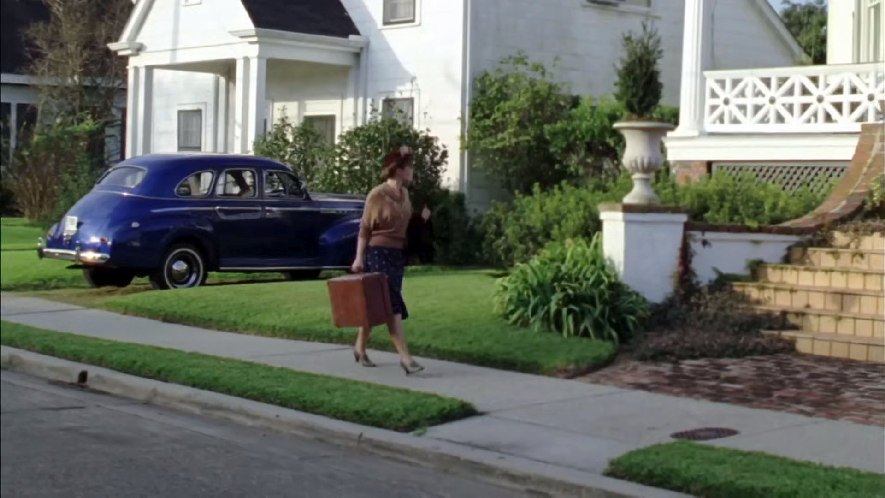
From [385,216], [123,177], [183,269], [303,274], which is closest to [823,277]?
[385,216]

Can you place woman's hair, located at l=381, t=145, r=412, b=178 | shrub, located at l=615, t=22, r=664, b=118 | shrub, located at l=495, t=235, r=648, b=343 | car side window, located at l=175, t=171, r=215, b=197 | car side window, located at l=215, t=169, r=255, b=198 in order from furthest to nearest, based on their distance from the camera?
shrub, located at l=615, t=22, r=664, b=118 < shrub, located at l=495, t=235, r=648, b=343 < woman's hair, located at l=381, t=145, r=412, b=178 < car side window, located at l=215, t=169, r=255, b=198 < car side window, located at l=175, t=171, r=215, b=197

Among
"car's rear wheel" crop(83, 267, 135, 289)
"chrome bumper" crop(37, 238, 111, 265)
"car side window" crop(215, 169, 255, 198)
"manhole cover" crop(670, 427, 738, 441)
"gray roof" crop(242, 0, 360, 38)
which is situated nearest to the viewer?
"chrome bumper" crop(37, 238, 111, 265)

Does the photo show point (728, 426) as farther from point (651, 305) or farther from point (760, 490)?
point (651, 305)

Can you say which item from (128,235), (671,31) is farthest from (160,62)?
(671,31)

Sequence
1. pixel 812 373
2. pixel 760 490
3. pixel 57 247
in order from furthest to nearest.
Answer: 1. pixel 812 373
2. pixel 760 490
3. pixel 57 247

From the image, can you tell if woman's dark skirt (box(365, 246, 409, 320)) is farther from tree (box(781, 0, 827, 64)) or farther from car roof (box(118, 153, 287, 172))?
tree (box(781, 0, 827, 64))

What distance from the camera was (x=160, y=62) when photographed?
6.64 meters

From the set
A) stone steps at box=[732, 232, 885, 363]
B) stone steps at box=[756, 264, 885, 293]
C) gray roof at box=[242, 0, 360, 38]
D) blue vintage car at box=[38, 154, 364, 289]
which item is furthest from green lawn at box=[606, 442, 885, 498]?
gray roof at box=[242, 0, 360, 38]

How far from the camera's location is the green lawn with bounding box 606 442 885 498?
20.9 ft

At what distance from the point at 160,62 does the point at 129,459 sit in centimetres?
257

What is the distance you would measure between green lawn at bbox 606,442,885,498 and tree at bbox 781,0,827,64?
1923 centimetres

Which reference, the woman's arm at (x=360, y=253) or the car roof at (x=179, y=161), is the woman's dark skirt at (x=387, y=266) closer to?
the woman's arm at (x=360, y=253)

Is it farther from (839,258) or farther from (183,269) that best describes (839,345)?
(183,269)

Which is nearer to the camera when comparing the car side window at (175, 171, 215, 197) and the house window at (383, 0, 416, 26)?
the car side window at (175, 171, 215, 197)
